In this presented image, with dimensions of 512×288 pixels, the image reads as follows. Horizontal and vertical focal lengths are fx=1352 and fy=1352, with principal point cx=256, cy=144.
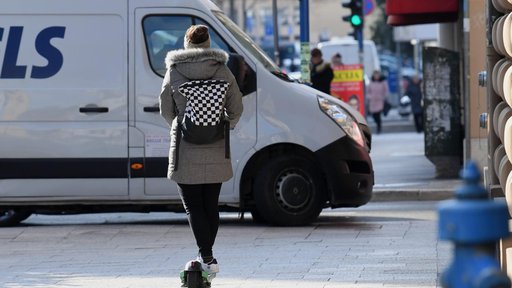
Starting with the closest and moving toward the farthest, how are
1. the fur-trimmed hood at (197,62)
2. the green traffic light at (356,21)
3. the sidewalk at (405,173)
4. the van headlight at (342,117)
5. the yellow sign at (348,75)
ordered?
1. the fur-trimmed hood at (197,62)
2. the van headlight at (342,117)
3. the sidewalk at (405,173)
4. the green traffic light at (356,21)
5. the yellow sign at (348,75)

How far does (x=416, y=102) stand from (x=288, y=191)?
22.4 meters

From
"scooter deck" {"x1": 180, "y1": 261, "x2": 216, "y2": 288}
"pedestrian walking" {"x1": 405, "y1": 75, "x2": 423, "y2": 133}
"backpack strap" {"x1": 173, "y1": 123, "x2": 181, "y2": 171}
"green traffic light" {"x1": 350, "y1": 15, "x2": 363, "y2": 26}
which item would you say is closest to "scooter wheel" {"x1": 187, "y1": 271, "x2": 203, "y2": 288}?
"scooter deck" {"x1": 180, "y1": 261, "x2": 216, "y2": 288}

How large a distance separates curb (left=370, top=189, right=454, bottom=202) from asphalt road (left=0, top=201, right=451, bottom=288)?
1.71 metres

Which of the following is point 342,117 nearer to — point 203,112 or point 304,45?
point 203,112

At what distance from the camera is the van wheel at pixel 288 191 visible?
484 inches

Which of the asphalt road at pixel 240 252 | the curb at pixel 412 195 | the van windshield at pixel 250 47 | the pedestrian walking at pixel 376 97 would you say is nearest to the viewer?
the asphalt road at pixel 240 252

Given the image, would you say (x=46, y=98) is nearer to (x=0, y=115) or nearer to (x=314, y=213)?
(x=0, y=115)

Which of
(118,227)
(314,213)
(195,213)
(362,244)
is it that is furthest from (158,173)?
(195,213)

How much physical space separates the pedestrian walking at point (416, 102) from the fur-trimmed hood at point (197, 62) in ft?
81.2

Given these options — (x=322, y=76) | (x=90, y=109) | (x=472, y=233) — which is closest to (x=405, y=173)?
(x=322, y=76)

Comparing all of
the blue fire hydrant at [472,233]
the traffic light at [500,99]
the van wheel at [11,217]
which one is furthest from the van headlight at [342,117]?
the blue fire hydrant at [472,233]

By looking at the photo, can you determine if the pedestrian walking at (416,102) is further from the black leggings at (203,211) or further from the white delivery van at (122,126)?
the black leggings at (203,211)

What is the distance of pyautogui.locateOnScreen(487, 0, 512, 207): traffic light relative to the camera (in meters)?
7.38

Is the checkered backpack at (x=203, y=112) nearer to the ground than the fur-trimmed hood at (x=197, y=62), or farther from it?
nearer to the ground
